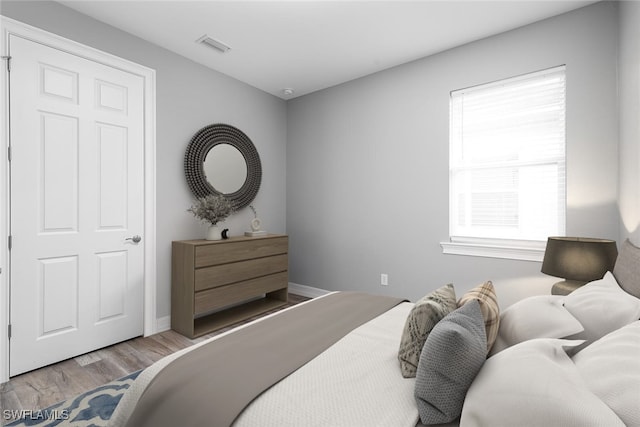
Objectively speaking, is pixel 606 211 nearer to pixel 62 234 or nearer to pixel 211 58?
pixel 211 58

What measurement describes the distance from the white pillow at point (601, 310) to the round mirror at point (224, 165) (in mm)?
3051

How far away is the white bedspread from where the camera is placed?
2.95ft

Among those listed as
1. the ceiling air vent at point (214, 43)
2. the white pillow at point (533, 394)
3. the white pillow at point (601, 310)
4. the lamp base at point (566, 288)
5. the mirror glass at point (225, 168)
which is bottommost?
the lamp base at point (566, 288)

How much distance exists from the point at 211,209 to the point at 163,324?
3.84 ft

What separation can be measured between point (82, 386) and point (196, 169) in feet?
6.46

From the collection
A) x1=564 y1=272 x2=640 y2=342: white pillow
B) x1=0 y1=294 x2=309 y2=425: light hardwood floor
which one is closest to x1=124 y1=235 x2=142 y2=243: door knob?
x1=0 y1=294 x2=309 y2=425: light hardwood floor

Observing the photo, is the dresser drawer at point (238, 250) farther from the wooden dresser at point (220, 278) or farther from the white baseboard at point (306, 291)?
the white baseboard at point (306, 291)

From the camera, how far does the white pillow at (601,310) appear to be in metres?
1.07

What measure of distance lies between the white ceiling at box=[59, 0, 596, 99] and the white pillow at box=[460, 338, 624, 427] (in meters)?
2.46

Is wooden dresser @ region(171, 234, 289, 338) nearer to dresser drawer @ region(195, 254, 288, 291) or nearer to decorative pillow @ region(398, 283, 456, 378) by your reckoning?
dresser drawer @ region(195, 254, 288, 291)

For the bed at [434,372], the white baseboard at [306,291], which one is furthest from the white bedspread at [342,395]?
the white baseboard at [306,291]

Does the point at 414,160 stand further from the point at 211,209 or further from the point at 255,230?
the point at 211,209

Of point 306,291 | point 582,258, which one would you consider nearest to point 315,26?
point 582,258

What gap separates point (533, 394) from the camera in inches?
27.2
